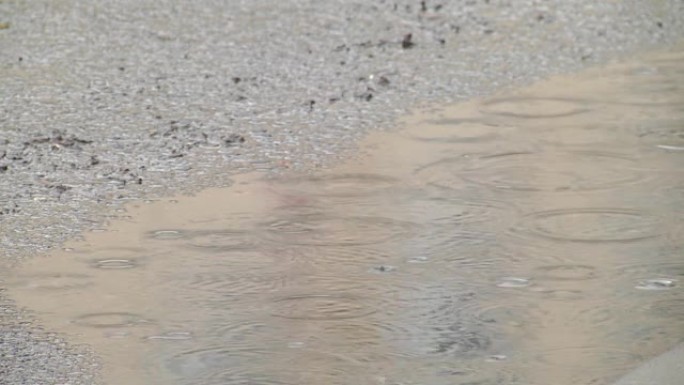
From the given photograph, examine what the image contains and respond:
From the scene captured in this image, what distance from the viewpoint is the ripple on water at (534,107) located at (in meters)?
5.84

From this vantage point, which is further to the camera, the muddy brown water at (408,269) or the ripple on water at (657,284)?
the ripple on water at (657,284)

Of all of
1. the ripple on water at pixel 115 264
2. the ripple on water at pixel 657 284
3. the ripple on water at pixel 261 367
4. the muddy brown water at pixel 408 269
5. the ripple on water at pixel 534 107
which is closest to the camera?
the ripple on water at pixel 261 367

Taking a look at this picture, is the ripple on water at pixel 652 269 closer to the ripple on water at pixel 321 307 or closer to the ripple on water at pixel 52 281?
the ripple on water at pixel 321 307

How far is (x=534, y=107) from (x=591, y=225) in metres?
1.48

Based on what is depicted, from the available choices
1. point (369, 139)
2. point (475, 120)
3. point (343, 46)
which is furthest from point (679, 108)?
point (343, 46)

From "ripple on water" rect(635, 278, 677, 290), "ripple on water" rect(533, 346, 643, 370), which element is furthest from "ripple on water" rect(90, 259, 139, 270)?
"ripple on water" rect(635, 278, 677, 290)

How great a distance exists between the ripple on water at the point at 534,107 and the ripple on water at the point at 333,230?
54.5 inches

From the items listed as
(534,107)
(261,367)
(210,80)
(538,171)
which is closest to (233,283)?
(261,367)

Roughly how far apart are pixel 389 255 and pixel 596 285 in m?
0.63

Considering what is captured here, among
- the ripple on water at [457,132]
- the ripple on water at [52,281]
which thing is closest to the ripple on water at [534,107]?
the ripple on water at [457,132]

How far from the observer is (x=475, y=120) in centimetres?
576

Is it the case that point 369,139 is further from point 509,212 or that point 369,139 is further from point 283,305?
point 283,305

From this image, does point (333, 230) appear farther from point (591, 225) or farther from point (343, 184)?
point (591, 225)

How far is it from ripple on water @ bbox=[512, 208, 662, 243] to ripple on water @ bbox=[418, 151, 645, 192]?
261 millimetres
